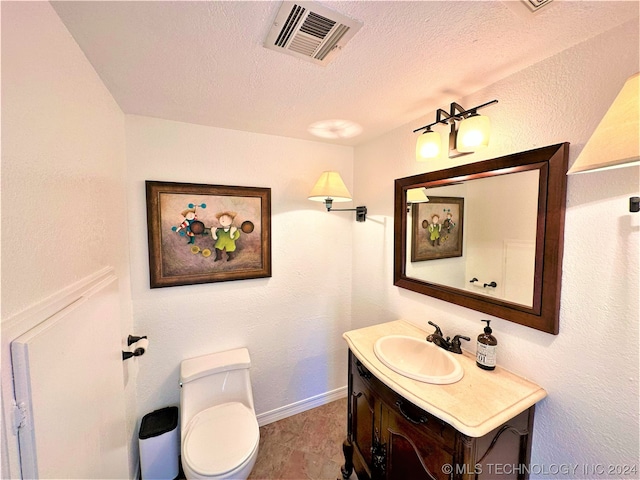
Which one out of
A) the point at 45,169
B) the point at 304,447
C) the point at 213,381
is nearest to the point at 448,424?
the point at 304,447

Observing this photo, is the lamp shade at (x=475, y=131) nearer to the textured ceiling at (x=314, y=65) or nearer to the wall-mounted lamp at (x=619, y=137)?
the textured ceiling at (x=314, y=65)

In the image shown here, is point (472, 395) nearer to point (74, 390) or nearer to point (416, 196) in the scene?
point (416, 196)

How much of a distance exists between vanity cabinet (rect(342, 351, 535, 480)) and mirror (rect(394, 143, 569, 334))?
19.8 inches

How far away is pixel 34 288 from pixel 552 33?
1.82m

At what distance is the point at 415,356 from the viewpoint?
1450mm

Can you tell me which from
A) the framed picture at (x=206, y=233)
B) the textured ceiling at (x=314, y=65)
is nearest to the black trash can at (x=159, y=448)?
the framed picture at (x=206, y=233)

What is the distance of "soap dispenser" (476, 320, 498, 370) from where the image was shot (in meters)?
1.17

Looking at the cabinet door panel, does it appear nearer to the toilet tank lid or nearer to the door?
the toilet tank lid

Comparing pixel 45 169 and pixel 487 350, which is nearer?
pixel 45 169

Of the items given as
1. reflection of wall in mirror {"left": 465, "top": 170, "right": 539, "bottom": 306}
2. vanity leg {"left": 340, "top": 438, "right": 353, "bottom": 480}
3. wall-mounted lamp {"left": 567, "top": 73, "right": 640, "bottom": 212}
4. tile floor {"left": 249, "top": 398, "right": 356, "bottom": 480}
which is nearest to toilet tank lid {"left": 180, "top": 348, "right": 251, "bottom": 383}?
tile floor {"left": 249, "top": 398, "right": 356, "bottom": 480}

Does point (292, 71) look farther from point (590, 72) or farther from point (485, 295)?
point (485, 295)

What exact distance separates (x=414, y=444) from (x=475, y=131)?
140 centimetres

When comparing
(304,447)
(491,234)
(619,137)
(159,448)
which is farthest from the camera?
(304,447)

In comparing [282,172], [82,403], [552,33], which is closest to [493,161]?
[552,33]
